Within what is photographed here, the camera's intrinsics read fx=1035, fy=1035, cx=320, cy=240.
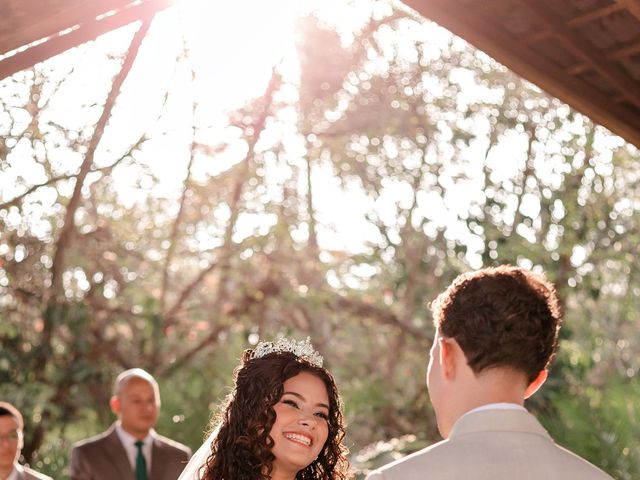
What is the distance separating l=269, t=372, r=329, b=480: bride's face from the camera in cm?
382

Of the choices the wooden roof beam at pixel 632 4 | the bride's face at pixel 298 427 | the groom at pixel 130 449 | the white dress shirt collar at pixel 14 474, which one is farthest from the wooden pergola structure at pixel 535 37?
the white dress shirt collar at pixel 14 474

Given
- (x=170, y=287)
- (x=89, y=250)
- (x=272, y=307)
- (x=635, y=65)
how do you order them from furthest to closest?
1. (x=170, y=287)
2. (x=272, y=307)
3. (x=89, y=250)
4. (x=635, y=65)

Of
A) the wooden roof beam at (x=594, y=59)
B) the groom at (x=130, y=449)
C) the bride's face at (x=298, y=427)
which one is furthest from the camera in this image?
the groom at (x=130, y=449)

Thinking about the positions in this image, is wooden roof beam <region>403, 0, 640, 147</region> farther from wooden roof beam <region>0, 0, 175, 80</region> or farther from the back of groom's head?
the back of groom's head

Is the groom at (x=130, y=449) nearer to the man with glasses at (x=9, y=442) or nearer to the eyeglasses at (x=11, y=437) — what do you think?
the man with glasses at (x=9, y=442)

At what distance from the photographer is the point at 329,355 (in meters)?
12.8

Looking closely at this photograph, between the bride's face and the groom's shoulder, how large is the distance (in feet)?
6.00

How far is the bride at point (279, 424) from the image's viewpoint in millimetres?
3855

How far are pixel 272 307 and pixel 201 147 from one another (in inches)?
85.1

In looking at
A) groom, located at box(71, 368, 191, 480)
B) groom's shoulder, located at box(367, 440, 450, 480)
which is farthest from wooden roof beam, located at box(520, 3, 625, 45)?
groom, located at box(71, 368, 191, 480)

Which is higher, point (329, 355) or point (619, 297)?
point (619, 297)

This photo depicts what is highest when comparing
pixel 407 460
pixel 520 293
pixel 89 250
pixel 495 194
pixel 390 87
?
pixel 390 87

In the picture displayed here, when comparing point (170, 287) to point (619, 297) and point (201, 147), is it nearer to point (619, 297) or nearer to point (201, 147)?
point (201, 147)

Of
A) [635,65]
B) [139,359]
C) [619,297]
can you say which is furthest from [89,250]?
[635,65]
